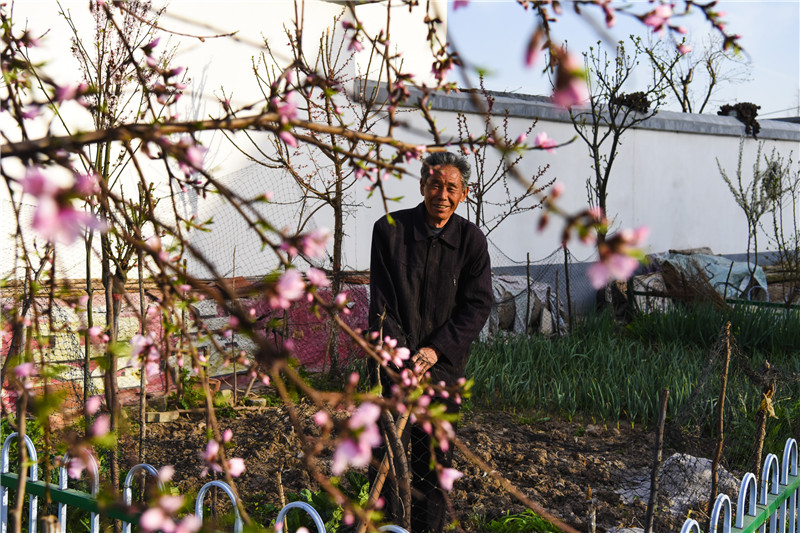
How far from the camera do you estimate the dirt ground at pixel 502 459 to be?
355 centimetres

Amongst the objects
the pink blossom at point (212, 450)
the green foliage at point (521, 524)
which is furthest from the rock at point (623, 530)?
the pink blossom at point (212, 450)

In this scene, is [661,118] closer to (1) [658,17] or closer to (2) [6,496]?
(2) [6,496]

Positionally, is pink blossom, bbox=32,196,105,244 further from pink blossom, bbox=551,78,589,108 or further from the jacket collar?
the jacket collar

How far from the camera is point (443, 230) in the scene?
3322mm

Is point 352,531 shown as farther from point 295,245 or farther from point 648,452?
point 295,245

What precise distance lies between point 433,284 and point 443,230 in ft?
0.76

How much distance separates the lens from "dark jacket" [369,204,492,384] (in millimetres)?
3252

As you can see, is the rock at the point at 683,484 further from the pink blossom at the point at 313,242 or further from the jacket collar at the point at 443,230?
the pink blossom at the point at 313,242

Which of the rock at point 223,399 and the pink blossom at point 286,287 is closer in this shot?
the pink blossom at point 286,287

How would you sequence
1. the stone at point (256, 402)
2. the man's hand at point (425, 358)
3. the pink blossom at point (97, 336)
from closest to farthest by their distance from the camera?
the pink blossom at point (97, 336), the man's hand at point (425, 358), the stone at point (256, 402)

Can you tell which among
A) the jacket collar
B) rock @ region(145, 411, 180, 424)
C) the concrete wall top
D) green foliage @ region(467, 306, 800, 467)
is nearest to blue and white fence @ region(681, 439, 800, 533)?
green foliage @ region(467, 306, 800, 467)

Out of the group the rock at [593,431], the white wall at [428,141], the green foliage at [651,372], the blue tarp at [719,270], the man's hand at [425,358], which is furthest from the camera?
the blue tarp at [719,270]

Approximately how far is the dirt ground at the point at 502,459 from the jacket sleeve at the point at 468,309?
2.36ft

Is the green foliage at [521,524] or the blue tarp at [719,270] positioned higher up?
the blue tarp at [719,270]
